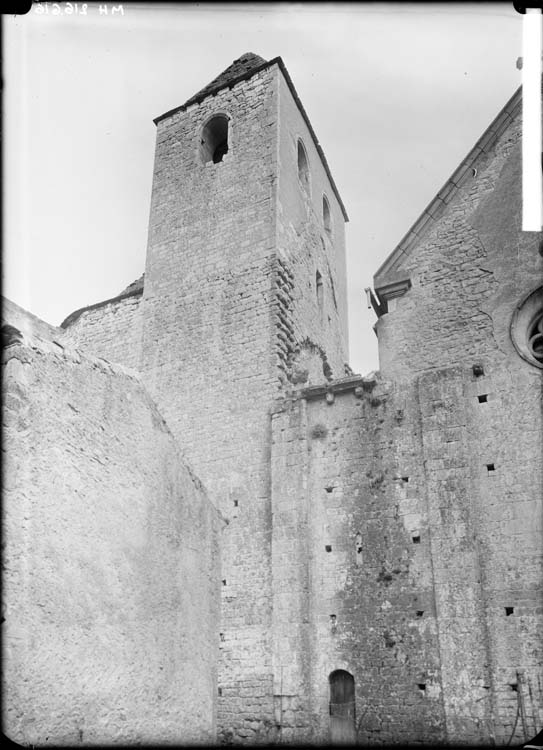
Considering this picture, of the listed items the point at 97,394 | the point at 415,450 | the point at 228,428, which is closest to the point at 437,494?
the point at 415,450

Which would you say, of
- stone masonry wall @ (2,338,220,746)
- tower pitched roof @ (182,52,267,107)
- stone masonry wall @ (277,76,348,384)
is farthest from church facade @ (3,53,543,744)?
tower pitched roof @ (182,52,267,107)

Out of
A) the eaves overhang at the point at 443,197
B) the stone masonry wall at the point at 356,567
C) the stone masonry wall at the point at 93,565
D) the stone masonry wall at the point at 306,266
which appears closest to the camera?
the stone masonry wall at the point at 93,565

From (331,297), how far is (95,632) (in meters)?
10.0

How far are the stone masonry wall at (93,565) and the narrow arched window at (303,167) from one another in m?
8.53

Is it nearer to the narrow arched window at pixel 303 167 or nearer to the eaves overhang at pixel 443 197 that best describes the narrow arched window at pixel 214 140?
the narrow arched window at pixel 303 167

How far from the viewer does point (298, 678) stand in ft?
28.9

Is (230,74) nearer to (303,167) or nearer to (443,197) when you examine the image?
(303,167)

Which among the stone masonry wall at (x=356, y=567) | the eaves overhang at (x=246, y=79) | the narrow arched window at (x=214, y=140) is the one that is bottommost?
the stone masonry wall at (x=356, y=567)

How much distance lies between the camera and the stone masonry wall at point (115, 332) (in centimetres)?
1320

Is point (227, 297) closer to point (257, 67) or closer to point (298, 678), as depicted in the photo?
point (257, 67)

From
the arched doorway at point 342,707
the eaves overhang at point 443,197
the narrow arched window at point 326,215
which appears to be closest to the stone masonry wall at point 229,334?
the arched doorway at point 342,707

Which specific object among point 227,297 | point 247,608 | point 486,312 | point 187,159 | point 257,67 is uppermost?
point 257,67

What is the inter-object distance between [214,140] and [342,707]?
11.2m

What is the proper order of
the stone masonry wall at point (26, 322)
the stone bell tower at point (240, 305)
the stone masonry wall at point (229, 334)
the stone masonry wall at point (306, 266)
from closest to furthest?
the stone masonry wall at point (26, 322) → the stone masonry wall at point (229, 334) → the stone bell tower at point (240, 305) → the stone masonry wall at point (306, 266)
